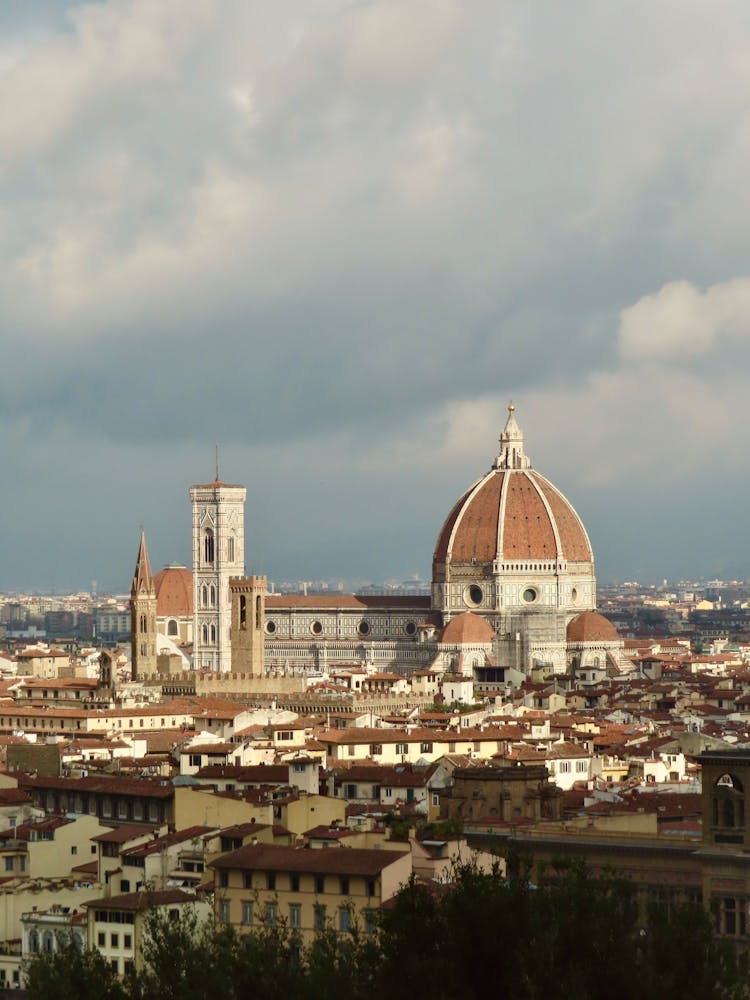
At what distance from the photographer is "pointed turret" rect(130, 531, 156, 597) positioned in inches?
Answer: 4914

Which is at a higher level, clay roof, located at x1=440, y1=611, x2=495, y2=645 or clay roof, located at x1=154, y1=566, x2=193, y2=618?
clay roof, located at x1=154, y1=566, x2=193, y2=618

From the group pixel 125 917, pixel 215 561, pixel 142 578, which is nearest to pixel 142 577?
pixel 142 578

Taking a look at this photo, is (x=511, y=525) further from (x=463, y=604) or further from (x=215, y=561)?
(x=215, y=561)

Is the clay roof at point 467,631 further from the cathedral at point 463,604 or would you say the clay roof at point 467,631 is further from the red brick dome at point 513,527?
the red brick dome at point 513,527

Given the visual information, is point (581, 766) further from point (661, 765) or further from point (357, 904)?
point (357, 904)

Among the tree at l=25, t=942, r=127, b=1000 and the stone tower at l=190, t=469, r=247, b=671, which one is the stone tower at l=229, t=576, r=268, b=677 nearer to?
the stone tower at l=190, t=469, r=247, b=671

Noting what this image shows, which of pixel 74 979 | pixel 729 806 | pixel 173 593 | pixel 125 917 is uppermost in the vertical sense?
pixel 173 593

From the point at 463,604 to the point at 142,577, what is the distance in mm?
22988

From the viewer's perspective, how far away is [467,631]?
5448 inches

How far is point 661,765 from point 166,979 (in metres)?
35.0

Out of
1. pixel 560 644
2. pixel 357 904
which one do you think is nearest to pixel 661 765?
pixel 357 904

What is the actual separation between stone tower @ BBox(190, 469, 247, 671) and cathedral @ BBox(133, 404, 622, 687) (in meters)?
0.05

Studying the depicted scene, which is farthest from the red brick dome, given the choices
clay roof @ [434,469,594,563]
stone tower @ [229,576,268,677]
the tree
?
the tree

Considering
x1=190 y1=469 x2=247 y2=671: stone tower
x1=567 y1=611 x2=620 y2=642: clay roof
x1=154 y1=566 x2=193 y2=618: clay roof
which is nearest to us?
x1=567 y1=611 x2=620 y2=642: clay roof
